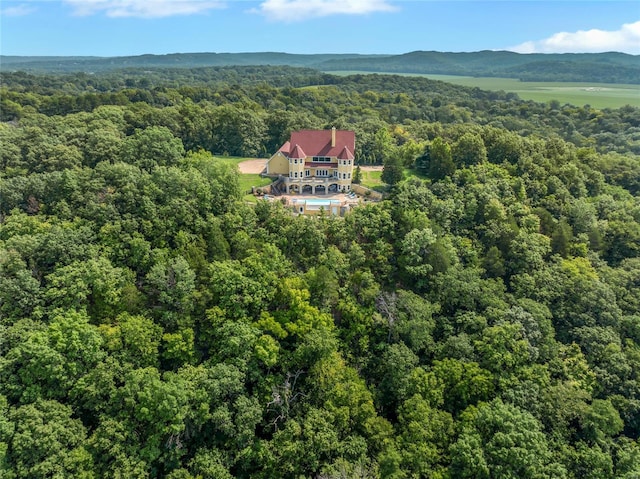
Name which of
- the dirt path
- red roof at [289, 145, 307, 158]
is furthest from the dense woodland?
red roof at [289, 145, 307, 158]

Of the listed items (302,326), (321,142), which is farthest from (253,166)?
(302,326)

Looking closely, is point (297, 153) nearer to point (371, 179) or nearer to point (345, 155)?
point (345, 155)

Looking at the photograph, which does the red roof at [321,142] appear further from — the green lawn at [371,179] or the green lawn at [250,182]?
the green lawn at [250,182]

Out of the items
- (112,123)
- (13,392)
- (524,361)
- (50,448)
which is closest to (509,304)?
(524,361)

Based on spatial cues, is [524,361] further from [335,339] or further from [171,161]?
[171,161]

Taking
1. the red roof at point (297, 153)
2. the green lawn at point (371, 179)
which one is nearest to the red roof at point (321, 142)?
the red roof at point (297, 153)

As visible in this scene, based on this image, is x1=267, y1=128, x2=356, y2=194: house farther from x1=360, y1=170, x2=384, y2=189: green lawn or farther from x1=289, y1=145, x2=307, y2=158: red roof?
x1=360, y1=170, x2=384, y2=189: green lawn

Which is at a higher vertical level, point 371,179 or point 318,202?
point 371,179

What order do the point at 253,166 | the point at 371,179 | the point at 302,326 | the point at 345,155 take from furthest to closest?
the point at 253,166 < the point at 371,179 < the point at 345,155 < the point at 302,326
